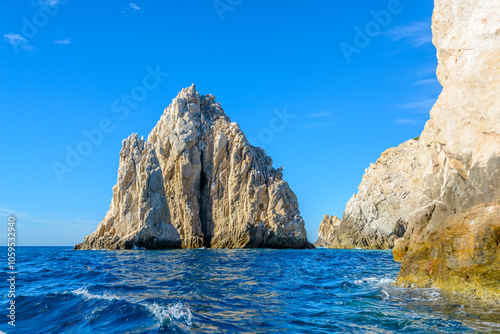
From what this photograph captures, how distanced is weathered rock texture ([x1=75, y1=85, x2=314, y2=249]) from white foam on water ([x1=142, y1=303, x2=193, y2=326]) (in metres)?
58.9

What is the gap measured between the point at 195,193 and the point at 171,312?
7008 centimetres

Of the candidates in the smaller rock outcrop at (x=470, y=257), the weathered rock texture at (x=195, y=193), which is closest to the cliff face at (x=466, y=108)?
the smaller rock outcrop at (x=470, y=257)

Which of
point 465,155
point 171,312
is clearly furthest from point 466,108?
point 171,312

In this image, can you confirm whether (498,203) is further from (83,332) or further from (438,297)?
(83,332)

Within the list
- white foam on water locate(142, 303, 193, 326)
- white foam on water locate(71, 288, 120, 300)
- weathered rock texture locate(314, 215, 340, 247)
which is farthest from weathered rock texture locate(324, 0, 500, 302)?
weathered rock texture locate(314, 215, 340, 247)

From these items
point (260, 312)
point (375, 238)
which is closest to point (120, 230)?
point (375, 238)

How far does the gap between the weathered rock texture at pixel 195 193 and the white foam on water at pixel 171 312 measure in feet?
193

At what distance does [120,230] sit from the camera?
6944 centimetres

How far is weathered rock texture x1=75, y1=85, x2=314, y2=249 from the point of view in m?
70.4

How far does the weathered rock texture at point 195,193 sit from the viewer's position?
2773 inches

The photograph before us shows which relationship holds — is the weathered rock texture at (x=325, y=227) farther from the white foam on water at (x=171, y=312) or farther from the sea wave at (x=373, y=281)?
the white foam on water at (x=171, y=312)

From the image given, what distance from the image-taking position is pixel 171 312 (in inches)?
412

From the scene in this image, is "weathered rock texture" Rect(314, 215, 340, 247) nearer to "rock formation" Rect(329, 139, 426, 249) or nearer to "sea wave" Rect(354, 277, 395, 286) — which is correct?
"rock formation" Rect(329, 139, 426, 249)

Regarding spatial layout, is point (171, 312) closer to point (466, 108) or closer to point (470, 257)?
point (470, 257)
